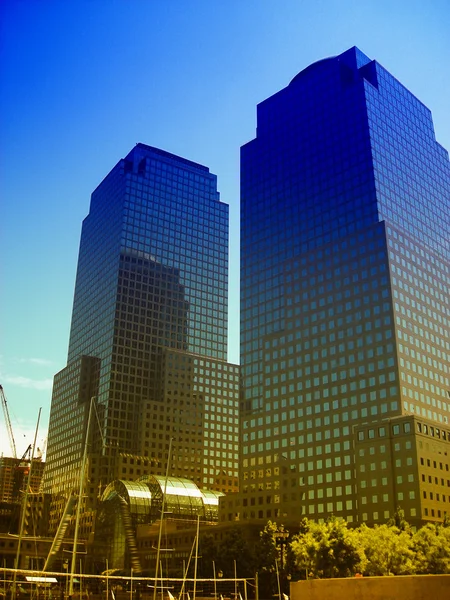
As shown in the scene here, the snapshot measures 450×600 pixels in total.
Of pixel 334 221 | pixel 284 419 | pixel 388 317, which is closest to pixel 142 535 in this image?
pixel 284 419

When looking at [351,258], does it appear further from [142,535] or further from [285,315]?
[142,535]

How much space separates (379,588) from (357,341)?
14473 cm

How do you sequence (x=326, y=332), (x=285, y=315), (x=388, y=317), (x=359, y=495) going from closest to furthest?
1. (x=359, y=495)
2. (x=388, y=317)
3. (x=326, y=332)
4. (x=285, y=315)

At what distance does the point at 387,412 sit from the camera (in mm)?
154500

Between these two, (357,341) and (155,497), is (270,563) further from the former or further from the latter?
(155,497)

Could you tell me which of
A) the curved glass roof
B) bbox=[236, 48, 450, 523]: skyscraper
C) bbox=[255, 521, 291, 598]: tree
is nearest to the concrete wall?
bbox=[255, 521, 291, 598]: tree

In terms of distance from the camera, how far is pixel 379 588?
26.0m

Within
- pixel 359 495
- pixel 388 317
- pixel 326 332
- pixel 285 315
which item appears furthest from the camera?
pixel 285 315

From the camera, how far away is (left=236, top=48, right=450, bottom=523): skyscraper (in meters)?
149

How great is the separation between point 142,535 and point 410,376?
292 ft

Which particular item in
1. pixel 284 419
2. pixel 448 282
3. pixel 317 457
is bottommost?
pixel 317 457

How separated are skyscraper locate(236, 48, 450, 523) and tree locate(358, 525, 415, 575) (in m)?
48.8

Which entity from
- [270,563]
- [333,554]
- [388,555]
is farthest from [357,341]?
[333,554]

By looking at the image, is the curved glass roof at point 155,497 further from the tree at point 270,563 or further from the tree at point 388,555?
the tree at point 388,555
